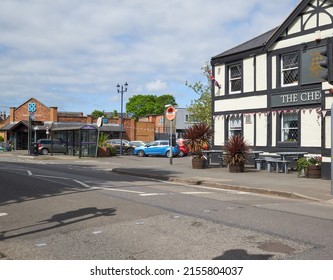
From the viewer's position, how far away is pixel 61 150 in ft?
125

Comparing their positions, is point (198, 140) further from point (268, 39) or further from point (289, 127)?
point (268, 39)

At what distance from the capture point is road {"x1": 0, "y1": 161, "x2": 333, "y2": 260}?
18.5 feet

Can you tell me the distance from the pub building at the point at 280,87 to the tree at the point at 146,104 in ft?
275

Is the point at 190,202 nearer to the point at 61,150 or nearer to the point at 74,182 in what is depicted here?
the point at 74,182

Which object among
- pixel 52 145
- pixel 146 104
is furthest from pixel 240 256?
pixel 146 104

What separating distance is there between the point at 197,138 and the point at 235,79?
16.3 ft

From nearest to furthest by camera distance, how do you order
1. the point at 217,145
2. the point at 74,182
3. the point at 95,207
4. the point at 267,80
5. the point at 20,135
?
1. the point at 95,207
2. the point at 74,182
3. the point at 267,80
4. the point at 217,145
5. the point at 20,135

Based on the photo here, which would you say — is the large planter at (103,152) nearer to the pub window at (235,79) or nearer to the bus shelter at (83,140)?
the bus shelter at (83,140)

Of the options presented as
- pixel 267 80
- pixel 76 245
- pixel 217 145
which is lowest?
pixel 76 245

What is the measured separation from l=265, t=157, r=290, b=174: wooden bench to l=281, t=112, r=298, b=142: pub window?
1.91m

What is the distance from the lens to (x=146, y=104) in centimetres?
10919

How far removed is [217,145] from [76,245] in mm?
18439

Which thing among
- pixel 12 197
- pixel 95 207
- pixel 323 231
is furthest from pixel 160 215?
pixel 12 197

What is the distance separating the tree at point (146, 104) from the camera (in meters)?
108
